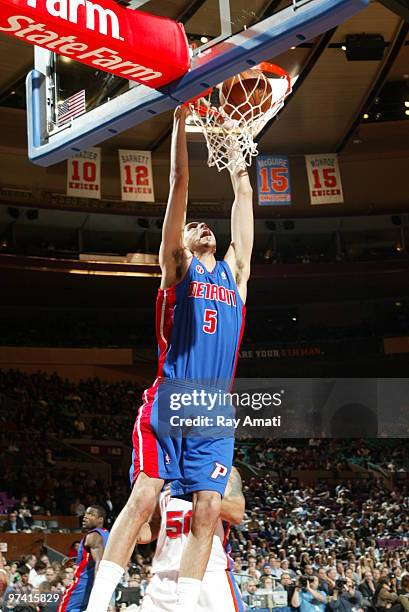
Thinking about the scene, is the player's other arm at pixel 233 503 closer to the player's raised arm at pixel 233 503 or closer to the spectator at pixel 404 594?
the player's raised arm at pixel 233 503

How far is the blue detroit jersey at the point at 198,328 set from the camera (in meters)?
4.49

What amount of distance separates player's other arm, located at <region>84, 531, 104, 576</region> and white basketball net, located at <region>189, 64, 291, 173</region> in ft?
9.01

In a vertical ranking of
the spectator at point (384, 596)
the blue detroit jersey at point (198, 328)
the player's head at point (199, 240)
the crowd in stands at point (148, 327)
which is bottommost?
the spectator at point (384, 596)

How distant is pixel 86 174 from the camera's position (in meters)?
19.7

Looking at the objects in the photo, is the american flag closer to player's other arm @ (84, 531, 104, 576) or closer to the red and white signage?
the red and white signage

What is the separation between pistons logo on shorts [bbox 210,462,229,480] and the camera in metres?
4.19

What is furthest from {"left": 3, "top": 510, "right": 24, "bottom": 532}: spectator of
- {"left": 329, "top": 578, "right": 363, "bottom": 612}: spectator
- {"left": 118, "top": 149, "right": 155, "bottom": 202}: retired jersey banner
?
{"left": 118, "top": 149, "right": 155, "bottom": 202}: retired jersey banner

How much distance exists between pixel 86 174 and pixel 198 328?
1572 centimetres

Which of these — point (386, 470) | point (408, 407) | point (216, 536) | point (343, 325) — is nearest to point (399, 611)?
point (408, 407)

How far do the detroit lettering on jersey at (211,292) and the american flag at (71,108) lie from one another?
142 cm

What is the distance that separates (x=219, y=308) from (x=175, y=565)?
133 cm

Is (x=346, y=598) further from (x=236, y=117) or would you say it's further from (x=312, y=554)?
(x=236, y=117)

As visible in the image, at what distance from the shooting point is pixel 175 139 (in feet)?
14.9

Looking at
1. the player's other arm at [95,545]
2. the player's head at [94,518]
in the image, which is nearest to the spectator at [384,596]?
the player's head at [94,518]
